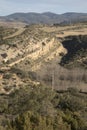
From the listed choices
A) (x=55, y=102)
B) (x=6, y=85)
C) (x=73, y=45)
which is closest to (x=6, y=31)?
(x=73, y=45)

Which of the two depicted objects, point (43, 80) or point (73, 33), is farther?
point (73, 33)

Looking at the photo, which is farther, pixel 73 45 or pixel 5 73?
pixel 73 45

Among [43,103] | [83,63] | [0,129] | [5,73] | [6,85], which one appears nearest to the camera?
[0,129]

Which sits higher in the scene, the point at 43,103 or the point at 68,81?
the point at 43,103

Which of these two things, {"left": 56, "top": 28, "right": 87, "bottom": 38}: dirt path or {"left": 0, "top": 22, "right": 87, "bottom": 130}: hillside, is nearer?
{"left": 0, "top": 22, "right": 87, "bottom": 130}: hillside

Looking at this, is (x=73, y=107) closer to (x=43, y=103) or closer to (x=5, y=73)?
(x=43, y=103)

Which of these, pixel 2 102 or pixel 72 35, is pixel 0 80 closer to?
pixel 2 102

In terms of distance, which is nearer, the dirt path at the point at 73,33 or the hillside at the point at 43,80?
the hillside at the point at 43,80

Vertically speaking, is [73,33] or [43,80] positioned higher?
[73,33]

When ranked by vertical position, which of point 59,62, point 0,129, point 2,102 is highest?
point 0,129

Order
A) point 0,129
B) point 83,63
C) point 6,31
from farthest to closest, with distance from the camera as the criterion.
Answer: point 6,31, point 83,63, point 0,129
